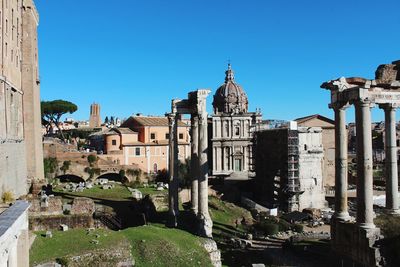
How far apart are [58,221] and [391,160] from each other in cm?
1430

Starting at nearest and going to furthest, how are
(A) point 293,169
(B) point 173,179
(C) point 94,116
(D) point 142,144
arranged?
(B) point 173,179
(A) point 293,169
(D) point 142,144
(C) point 94,116

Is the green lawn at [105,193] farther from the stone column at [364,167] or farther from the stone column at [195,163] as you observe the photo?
the stone column at [364,167]

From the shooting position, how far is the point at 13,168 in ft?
76.4

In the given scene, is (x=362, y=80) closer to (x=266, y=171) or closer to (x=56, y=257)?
(x=56, y=257)

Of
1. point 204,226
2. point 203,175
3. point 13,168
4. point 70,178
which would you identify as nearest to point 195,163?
point 203,175

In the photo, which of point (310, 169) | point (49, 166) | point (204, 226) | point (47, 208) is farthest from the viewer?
point (49, 166)

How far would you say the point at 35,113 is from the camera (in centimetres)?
2989

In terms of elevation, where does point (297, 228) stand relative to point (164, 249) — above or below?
below

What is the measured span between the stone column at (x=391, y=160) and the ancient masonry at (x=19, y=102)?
17138 millimetres

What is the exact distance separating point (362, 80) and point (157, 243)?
994 cm

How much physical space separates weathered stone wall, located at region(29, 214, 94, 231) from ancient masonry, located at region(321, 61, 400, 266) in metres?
10.9

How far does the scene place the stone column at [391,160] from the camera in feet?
58.0

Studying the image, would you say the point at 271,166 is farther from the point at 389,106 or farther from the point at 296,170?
the point at 389,106

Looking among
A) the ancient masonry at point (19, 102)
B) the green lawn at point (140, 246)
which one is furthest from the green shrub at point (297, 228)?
the ancient masonry at point (19, 102)
